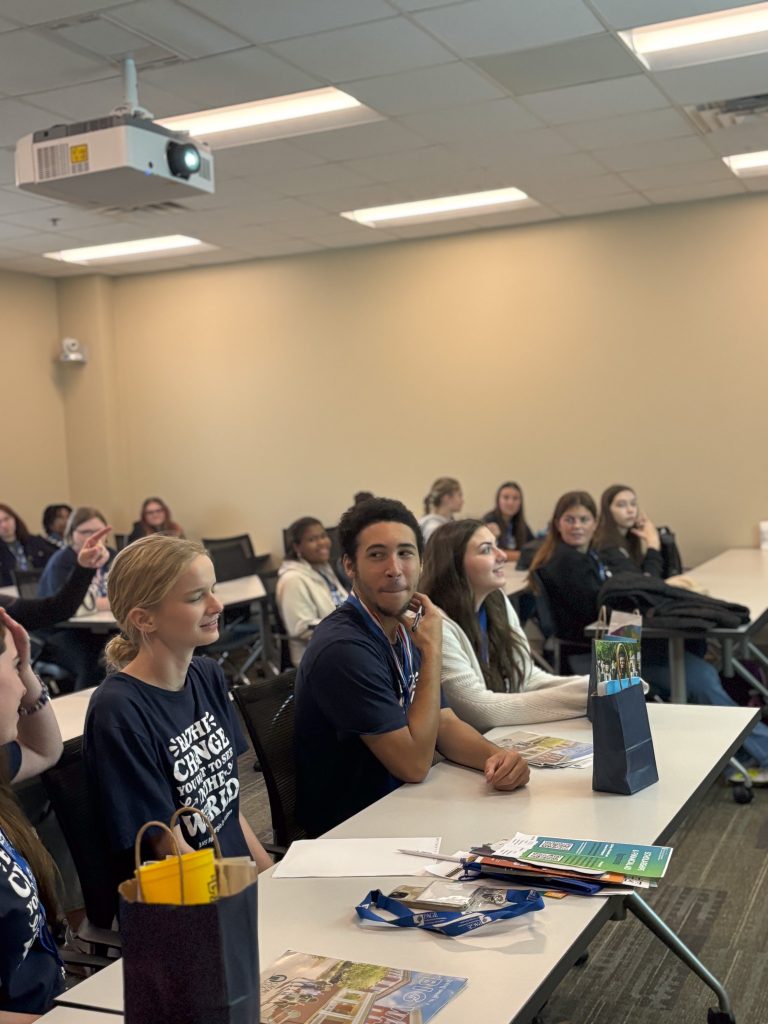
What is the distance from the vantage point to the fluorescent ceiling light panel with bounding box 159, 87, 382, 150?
17.1 feet

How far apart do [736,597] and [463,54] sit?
2911 millimetres

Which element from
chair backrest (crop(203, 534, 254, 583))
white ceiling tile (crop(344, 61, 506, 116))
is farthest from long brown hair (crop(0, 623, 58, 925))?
chair backrest (crop(203, 534, 254, 583))

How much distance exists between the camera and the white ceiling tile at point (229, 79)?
4.47m

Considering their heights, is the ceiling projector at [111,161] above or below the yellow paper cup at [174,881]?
above

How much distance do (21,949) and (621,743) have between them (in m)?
1.26

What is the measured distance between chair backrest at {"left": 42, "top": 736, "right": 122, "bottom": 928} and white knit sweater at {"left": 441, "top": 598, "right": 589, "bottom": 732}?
45.3 inches

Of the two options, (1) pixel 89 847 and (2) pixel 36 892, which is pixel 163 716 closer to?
(1) pixel 89 847

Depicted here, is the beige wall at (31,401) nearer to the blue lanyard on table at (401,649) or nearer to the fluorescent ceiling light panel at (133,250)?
the fluorescent ceiling light panel at (133,250)

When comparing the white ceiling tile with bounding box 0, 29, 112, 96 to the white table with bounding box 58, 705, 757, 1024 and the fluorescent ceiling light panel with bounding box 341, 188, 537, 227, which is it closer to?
the fluorescent ceiling light panel with bounding box 341, 188, 537, 227

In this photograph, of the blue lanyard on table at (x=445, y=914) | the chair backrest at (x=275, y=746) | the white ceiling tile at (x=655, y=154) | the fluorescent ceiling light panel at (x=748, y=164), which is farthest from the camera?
the fluorescent ceiling light panel at (x=748, y=164)

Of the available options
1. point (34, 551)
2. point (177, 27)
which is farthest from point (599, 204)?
point (34, 551)

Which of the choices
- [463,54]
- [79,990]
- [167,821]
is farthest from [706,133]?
[79,990]

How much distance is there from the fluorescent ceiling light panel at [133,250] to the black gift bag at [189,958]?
300 inches

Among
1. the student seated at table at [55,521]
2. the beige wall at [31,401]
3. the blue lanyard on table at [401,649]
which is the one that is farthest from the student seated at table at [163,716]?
the beige wall at [31,401]
